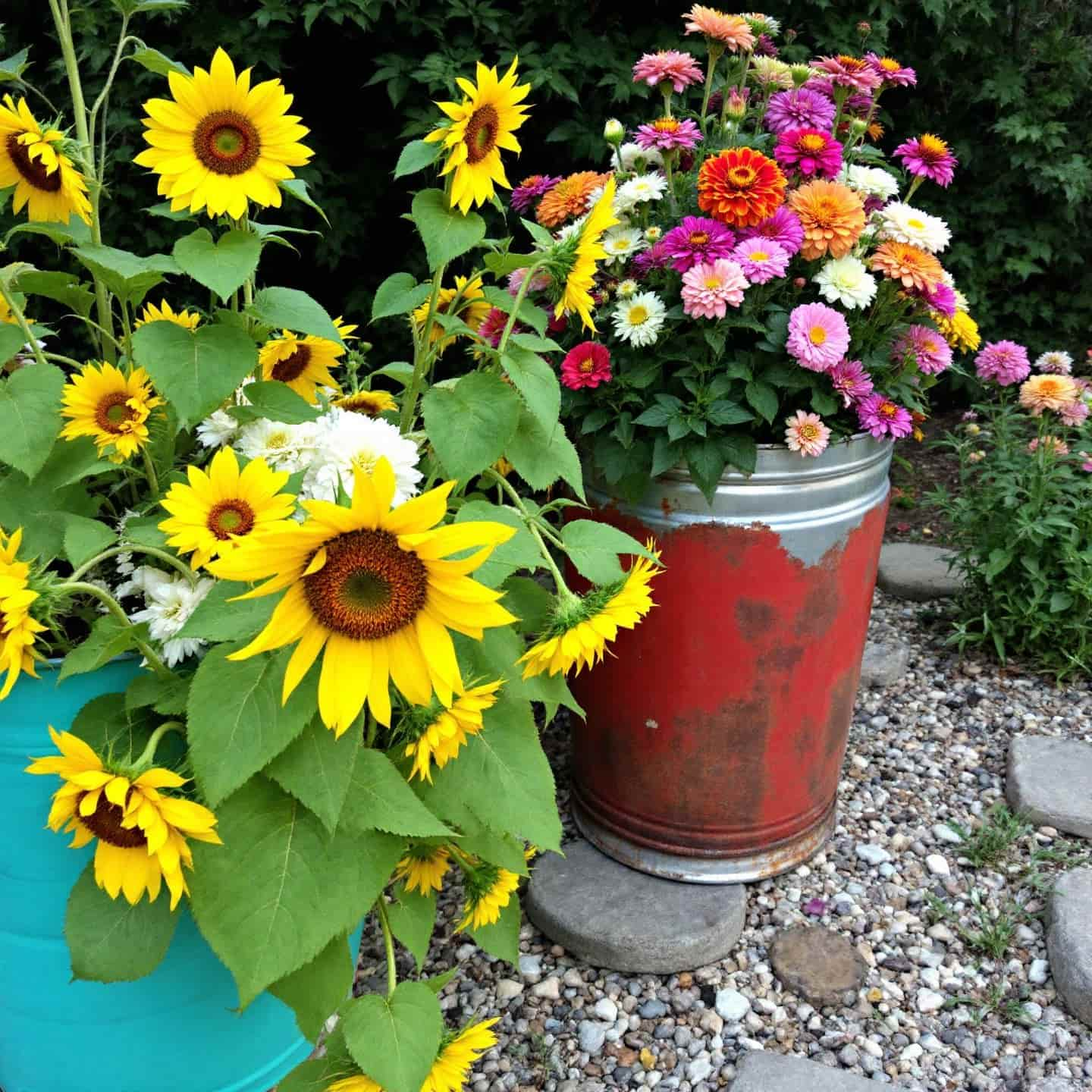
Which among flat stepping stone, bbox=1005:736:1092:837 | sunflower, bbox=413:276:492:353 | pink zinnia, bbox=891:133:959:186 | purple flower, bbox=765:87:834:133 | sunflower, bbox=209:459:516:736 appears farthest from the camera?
flat stepping stone, bbox=1005:736:1092:837

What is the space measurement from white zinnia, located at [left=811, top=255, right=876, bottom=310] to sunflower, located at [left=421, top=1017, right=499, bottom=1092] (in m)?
1.25

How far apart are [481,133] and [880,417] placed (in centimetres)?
87

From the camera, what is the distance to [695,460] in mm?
1731

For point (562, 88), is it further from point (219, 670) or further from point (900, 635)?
point (219, 670)

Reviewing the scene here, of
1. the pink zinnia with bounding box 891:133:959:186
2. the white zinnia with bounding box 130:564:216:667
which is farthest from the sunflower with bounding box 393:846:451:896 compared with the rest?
the pink zinnia with bounding box 891:133:959:186

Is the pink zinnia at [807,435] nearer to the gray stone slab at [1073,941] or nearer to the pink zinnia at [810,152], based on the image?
the pink zinnia at [810,152]

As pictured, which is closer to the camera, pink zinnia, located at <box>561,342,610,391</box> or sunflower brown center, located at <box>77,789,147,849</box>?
sunflower brown center, located at <box>77,789,147,849</box>

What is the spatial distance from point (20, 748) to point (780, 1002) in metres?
1.29

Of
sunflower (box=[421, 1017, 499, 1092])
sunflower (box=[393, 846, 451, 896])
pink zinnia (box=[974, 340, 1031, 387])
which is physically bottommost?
sunflower (box=[421, 1017, 499, 1092])

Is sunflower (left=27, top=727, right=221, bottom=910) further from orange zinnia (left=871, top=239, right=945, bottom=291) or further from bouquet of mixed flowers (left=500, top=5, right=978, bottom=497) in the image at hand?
orange zinnia (left=871, top=239, right=945, bottom=291)

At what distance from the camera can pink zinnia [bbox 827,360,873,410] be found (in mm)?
1756

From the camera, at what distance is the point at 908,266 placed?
1.78m

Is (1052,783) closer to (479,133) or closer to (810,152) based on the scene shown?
(810,152)

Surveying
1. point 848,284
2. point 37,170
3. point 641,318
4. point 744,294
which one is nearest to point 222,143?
point 37,170
